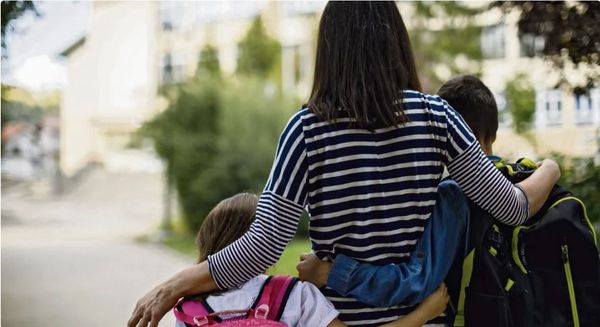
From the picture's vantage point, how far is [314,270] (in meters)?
1.98

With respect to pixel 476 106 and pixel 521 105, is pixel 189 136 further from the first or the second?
pixel 476 106

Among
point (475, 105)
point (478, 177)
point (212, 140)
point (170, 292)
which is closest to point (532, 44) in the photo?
point (475, 105)

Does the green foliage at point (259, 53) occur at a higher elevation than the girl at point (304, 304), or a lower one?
higher

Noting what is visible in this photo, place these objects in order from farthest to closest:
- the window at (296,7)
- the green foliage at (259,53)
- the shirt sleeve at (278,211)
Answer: the window at (296,7)
the green foliage at (259,53)
the shirt sleeve at (278,211)

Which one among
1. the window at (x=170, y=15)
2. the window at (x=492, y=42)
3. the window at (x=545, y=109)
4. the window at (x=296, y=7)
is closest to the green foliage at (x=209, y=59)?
the window at (x=296, y=7)

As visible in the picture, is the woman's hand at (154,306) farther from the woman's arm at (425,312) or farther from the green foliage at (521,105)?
the green foliage at (521,105)

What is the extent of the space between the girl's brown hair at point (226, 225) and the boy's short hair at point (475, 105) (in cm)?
69

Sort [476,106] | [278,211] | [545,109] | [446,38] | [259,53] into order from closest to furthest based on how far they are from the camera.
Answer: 1. [278,211]
2. [476,106]
3. [545,109]
4. [446,38]
5. [259,53]

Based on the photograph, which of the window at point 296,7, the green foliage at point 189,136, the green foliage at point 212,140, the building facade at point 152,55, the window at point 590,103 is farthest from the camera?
the window at point 296,7

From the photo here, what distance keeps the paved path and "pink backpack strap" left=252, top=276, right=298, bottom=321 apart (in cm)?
484

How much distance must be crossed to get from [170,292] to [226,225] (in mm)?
322

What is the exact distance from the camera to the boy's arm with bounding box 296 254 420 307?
1.90 metres

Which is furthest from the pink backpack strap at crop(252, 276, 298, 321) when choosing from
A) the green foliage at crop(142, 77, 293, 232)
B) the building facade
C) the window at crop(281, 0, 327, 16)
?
the window at crop(281, 0, 327, 16)

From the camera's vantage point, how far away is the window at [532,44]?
461cm
